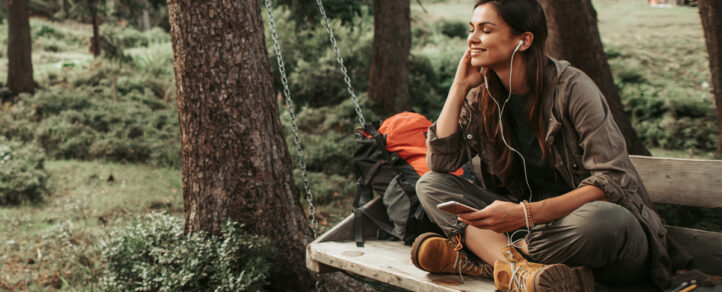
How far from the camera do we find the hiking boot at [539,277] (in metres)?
2.16

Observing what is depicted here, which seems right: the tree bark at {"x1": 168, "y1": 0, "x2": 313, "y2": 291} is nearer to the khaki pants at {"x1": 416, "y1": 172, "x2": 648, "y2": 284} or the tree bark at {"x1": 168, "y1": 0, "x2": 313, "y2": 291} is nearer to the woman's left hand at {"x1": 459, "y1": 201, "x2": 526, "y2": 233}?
the woman's left hand at {"x1": 459, "y1": 201, "x2": 526, "y2": 233}

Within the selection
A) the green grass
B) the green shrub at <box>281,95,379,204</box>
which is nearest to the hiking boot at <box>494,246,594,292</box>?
the green grass

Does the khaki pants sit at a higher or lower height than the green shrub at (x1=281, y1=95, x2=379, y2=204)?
higher

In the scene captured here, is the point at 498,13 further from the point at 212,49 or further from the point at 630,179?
the point at 212,49

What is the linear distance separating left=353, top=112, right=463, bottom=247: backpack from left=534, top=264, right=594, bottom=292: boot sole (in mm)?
1007

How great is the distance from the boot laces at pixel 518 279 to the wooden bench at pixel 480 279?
6.6 inches

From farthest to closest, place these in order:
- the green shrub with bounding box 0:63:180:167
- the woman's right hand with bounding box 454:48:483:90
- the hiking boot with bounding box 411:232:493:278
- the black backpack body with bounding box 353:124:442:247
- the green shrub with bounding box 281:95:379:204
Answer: the green shrub with bounding box 0:63:180:167, the green shrub with bounding box 281:95:379:204, the black backpack body with bounding box 353:124:442:247, the woman's right hand with bounding box 454:48:483:90, the hiking boot with bounding box 411:232:493:278

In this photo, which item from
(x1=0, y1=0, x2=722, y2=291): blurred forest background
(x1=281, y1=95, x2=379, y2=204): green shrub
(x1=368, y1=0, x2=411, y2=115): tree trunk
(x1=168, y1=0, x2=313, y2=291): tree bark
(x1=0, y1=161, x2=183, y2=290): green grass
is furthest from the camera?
(x1=368, y1=0, x2=411, y2=115): tree trunk

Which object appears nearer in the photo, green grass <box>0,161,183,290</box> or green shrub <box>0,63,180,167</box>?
green grass <box>0,161,183,290</box>

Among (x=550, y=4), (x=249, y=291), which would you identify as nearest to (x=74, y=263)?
(x=249, y=291)

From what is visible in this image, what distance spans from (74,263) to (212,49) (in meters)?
2.63

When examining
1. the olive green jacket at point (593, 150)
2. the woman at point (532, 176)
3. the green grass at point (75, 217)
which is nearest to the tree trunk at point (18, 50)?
the green grass at point (75, 217)

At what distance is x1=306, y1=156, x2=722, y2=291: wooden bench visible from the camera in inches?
99.7

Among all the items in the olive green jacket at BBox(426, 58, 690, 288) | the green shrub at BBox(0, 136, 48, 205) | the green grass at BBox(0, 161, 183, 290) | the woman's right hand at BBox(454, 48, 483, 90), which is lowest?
the green grass at BBox(0, 161, 183, 290)
